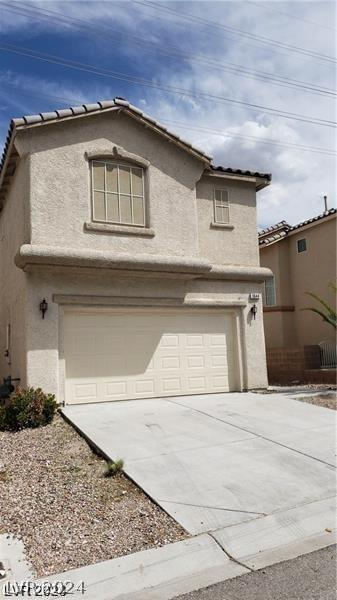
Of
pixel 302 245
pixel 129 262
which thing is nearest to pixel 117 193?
pixel 129 262

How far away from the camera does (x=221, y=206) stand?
43.8 feet

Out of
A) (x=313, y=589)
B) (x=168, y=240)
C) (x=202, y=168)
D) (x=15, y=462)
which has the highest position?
(x=202, y=168)

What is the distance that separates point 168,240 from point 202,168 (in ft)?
7.85

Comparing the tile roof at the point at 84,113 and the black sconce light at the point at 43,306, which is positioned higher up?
the tile roof at the point at 84,113

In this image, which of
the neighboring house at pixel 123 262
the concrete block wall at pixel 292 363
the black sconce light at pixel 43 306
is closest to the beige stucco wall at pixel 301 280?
the concrete block wall at pixel 292 363

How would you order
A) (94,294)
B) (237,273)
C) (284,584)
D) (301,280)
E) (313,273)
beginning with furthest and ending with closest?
1. (301,280)
2. (313,273)
3. (237,273)
4. (94,294)
5. (284,584)

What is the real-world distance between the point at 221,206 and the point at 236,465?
8.42 m

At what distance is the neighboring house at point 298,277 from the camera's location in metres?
18.5

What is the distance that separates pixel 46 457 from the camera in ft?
23.1

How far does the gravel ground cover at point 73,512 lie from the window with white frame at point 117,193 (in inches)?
239

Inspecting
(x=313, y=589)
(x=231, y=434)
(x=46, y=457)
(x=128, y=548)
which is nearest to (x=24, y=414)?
(x=46, y=457)

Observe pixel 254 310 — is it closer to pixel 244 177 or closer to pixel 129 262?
pixel 244 177

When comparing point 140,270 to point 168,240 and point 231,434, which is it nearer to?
point 168,240

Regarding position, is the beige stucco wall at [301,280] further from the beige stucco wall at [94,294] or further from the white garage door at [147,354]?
the white garage door at [147,354]
